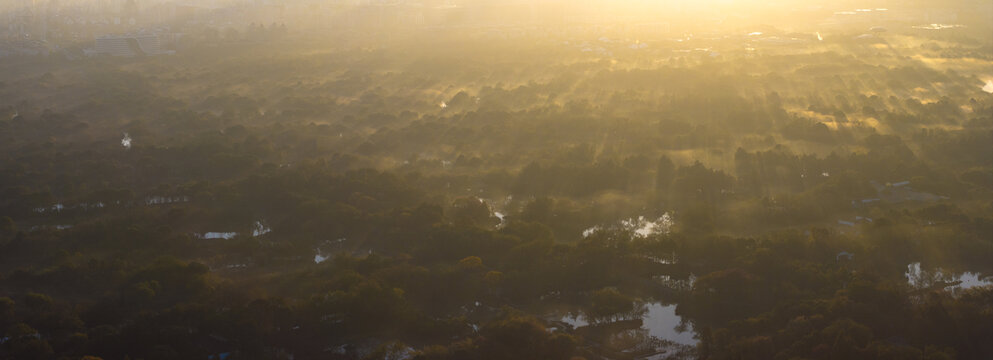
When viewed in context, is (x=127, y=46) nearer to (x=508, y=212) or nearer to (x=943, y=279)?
(x=508, y=212)

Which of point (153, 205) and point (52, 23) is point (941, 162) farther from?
point (52, 23)

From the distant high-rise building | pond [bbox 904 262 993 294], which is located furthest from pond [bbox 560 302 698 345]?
the distant high-rise building

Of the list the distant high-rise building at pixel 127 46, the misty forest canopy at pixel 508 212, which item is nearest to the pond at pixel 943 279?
the misty forest canopy at pixel 508 212

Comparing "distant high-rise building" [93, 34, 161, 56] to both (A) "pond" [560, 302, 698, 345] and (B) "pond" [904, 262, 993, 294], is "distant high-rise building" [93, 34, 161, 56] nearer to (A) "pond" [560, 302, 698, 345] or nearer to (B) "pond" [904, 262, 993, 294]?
(A) "pond" [560, 302, 698, 345]

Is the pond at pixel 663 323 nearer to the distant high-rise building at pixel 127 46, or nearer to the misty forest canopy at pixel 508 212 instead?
the misty forest canopy at pixel 508 212

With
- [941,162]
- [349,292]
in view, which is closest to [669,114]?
[941,162]

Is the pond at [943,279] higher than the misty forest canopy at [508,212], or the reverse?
the misty forest canopy at [508,212]

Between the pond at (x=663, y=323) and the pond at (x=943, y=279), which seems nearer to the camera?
the pond at (x=663, y=323)

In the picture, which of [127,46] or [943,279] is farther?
[127,46]

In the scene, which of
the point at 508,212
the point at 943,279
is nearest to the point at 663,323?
the point at 943,279
